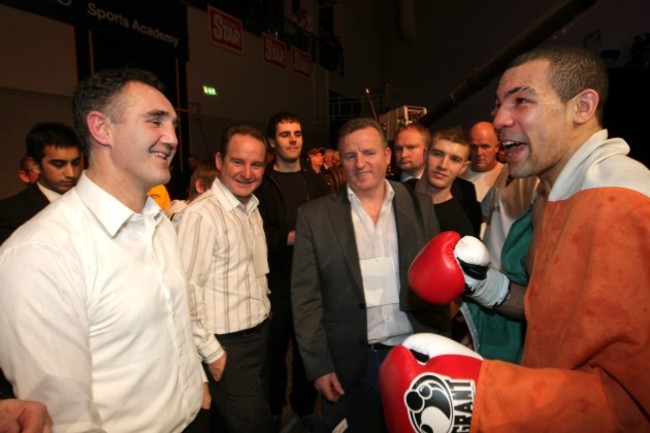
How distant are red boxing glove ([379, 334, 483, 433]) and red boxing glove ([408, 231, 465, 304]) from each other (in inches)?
14.6

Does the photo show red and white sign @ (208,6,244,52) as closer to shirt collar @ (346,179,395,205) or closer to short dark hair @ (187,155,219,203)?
short dark hair @ (187,155,219,203)

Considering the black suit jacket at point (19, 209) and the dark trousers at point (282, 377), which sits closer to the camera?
the black suit jacket at point (19, 209)

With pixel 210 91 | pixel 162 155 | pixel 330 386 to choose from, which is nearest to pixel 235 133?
pixel 162 155

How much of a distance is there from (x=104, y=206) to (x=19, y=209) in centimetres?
157

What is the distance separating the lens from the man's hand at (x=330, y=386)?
189 centimetres

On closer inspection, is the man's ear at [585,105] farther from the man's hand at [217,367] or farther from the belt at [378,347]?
the man's hand at [217,367]

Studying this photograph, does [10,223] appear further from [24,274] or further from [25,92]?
[25,92]

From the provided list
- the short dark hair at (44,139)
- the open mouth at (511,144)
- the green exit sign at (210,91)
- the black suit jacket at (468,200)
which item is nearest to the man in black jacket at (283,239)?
the black suit jacket at (468,200)

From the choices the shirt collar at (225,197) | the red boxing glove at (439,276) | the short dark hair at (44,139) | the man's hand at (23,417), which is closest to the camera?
the man's hand at (23,417)

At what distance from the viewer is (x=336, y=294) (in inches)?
75.9

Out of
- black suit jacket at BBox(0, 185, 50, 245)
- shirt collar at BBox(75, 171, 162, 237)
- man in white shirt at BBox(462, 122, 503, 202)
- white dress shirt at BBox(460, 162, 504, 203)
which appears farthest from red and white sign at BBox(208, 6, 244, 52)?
shirt collar at BBox(75, 171, 162, 237)

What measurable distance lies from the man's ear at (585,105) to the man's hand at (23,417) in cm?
164

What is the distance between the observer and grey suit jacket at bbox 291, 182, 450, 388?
1900 millimetres

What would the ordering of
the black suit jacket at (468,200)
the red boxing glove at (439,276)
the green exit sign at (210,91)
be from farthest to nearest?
1. the green exit sign at (210,91)
2. the black suit jacket at (468,200)
3. the red boxing glove at (439,276)
